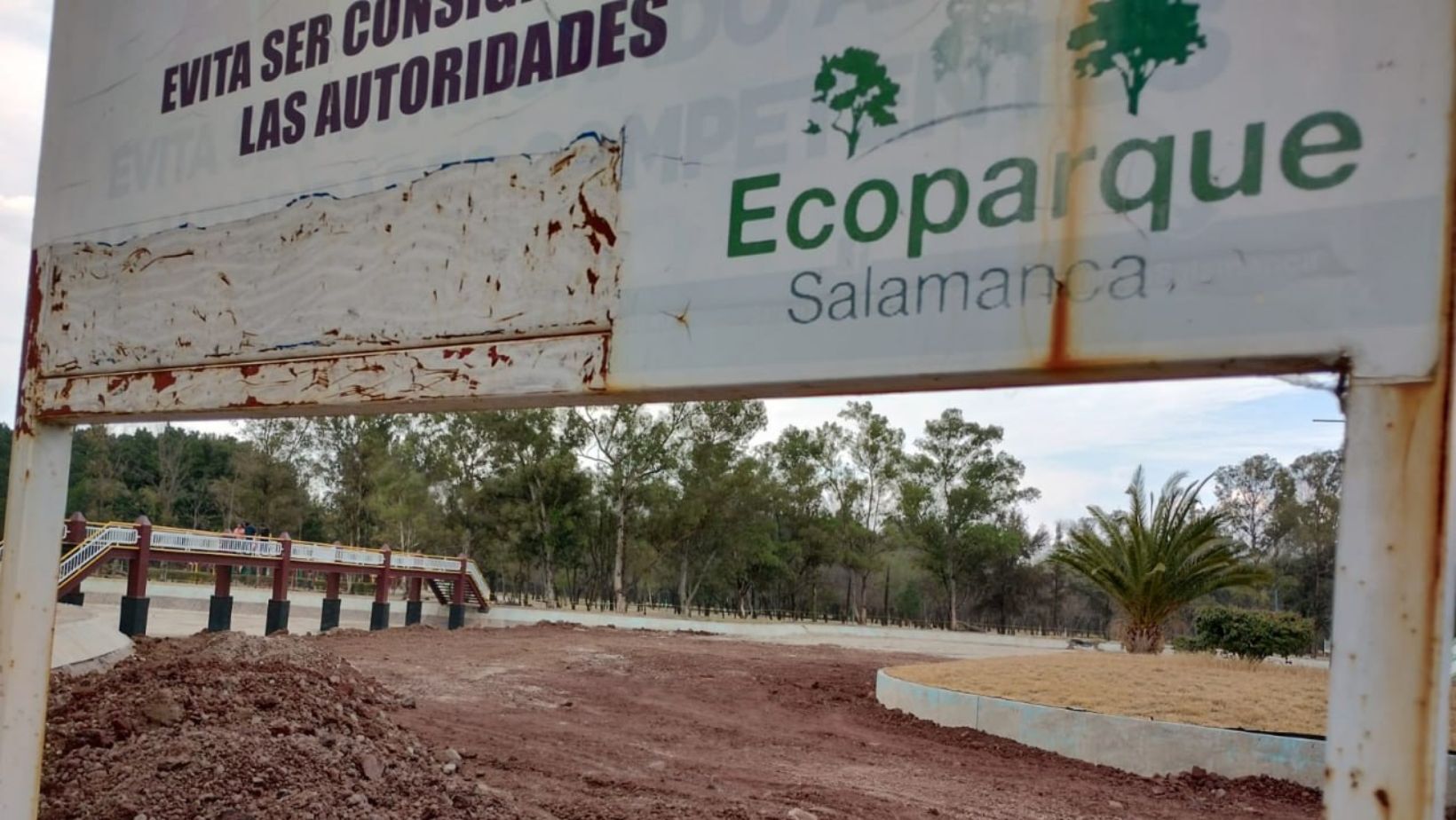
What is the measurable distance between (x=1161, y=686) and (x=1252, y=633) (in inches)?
146

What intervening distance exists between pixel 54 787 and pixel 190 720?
1.24m

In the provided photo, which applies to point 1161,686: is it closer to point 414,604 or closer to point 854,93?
point 854,93

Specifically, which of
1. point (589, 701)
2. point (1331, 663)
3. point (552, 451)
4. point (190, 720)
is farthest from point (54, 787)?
point (552, 451)

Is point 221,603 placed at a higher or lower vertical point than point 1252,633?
lower

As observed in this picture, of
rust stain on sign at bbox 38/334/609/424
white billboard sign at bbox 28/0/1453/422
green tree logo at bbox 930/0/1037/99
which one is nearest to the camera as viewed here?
white billboard sign at bbox 28/0/1453/422

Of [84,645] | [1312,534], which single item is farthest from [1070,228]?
[1312,534]

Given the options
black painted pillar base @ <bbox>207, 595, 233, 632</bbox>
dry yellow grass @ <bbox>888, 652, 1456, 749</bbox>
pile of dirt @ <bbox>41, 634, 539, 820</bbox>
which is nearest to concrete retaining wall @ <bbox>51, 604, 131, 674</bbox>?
pile of dirt @ <bbox>41, 634, 539, 820</bbox>

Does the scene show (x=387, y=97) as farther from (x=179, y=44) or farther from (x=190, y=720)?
(x=190, y=720)

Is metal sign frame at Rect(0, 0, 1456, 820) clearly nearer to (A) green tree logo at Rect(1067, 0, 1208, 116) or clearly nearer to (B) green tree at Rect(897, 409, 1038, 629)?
(A) green tree logo at Rect(1067, 0, 1208, 116)

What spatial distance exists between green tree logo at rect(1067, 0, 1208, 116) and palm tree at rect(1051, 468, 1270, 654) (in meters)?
15.6

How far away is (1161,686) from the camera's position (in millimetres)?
12062

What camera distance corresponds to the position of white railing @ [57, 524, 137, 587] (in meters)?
18.8

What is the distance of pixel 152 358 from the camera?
11.6 ft

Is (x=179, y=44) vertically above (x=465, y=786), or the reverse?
(x=179, y=44)
